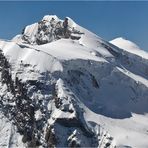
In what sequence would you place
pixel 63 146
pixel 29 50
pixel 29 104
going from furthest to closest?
pixel 29 50
pixel 29 104
pixel 63 146

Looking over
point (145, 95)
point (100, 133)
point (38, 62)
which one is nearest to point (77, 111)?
point (100, 133)

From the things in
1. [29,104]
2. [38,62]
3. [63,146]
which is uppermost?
[38,62]

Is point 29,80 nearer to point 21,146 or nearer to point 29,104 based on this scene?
point 29,104

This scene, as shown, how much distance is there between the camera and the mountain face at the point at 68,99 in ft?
524

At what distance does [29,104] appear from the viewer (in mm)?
166500

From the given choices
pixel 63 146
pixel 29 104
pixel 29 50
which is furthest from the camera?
pixel 29 50

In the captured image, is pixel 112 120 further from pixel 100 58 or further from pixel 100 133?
pixel 100 58

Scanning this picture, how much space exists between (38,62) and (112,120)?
23371 millimetres

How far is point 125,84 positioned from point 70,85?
71.8ft

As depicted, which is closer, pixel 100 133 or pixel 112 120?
pixel 100 133

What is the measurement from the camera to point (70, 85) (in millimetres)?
174500

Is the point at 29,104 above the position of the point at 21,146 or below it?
above

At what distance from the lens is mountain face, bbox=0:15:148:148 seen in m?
160

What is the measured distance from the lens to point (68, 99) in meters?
165
